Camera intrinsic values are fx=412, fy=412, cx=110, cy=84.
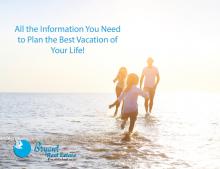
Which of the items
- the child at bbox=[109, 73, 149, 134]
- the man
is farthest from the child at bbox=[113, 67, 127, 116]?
the child at bbox=[109, 73, 149, 134]

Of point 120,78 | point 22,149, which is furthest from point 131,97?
point 120,78

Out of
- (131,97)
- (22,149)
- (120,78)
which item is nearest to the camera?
(22,149)

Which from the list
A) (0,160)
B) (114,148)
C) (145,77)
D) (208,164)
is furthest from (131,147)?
(145,77)

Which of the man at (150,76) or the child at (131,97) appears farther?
the man at (150,76)

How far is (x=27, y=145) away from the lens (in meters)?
9.91

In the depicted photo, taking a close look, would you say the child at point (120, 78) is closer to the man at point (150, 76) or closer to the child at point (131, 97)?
the man at point (150, 76)

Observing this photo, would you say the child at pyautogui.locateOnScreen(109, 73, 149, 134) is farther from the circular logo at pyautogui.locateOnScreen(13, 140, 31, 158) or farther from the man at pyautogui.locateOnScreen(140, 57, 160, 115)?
the man at pyautogui.locateOnScreen(140, 57, 160, 115)

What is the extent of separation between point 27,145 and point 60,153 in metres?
1.13

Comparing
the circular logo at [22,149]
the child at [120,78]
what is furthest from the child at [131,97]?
the child at [120,78]

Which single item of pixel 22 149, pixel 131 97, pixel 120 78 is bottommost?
pixel 22 149

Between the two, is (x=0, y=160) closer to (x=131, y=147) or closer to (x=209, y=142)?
(x=131, y=147)

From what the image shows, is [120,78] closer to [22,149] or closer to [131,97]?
[131,97]

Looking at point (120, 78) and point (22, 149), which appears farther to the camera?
point (120, 78)

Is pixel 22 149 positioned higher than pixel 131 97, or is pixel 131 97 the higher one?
pixel 131 97
